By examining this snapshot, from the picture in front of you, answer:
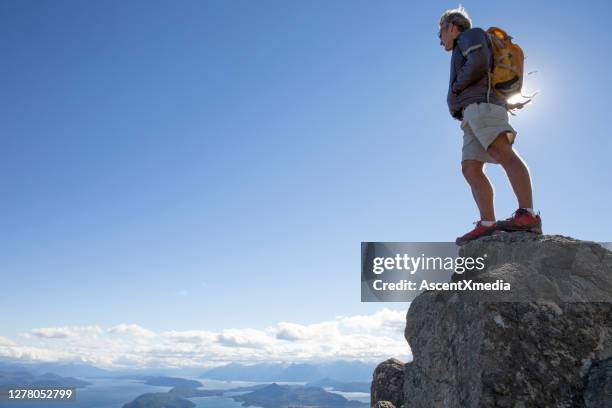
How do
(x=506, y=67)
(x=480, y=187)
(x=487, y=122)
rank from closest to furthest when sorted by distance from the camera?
(x=487, y=122) < (x=506, y=67) < (x=480, y=187)

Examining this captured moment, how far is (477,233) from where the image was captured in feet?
22.9

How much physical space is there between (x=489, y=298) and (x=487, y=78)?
417 centimetres

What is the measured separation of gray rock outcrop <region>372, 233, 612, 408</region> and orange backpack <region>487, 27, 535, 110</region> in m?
2.75

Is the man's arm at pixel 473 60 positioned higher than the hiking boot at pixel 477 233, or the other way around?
the man's arm at pixel 473 60

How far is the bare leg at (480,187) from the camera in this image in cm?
713

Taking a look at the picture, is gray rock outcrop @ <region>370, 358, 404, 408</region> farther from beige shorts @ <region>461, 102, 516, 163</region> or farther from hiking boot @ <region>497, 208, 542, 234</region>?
beige shorts @ <region>461, 102, 516, 163</region>

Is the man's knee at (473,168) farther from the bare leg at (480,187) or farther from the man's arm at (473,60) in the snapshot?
the man's arm at (473,60)

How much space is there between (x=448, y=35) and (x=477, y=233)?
3.94 metres

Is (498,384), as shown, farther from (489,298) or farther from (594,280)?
(594,280)

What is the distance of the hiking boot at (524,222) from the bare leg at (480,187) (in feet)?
1.60

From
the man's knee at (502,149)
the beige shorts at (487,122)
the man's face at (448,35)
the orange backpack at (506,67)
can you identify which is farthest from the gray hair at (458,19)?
the man's knee at (502,149)

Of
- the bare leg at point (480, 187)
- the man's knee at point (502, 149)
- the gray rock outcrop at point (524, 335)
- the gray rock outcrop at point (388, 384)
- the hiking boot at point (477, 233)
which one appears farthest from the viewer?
the gray rock outcrop at point (388, 384)

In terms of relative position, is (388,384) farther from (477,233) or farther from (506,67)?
(506,67)

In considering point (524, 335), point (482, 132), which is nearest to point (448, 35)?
point (482, 132)
